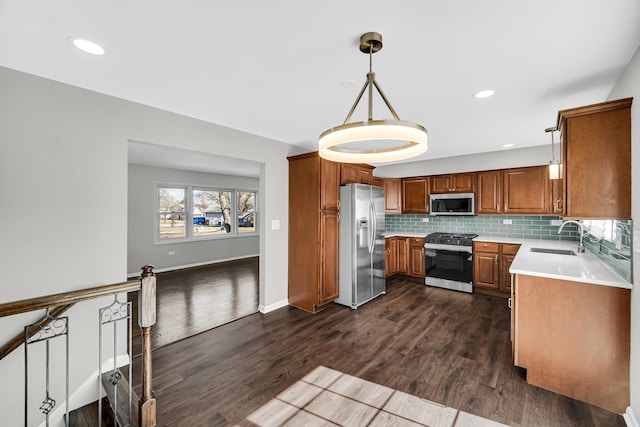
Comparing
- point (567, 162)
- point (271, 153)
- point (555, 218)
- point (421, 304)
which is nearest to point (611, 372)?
point (567, 162)

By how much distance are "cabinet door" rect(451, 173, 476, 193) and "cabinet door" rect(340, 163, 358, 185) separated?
2025 millimetres

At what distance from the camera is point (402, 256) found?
5.38m

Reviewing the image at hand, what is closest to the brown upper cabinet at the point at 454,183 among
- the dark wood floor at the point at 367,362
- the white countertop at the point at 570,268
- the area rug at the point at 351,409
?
the white countertop at the point at 570,268

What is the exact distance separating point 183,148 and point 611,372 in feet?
13.5

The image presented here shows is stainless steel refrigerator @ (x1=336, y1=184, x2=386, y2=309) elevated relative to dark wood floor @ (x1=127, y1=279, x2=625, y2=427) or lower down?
elevated

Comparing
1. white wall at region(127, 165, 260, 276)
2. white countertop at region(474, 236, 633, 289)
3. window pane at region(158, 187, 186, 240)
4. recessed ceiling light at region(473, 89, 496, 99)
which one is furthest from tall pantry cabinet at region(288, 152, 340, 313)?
window pane at region(158, 187, 186, 240)

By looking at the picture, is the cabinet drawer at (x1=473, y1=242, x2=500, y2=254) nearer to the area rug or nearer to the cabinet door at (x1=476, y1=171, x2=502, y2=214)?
the cabinet door at (x1=476, y1=171, x2=502, y2=214)

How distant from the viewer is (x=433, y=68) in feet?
6.41

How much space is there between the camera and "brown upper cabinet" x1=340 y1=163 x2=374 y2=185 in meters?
4.09

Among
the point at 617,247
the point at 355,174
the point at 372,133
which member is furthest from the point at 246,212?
the point at 617,247

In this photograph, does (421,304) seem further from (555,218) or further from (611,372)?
(555,218)

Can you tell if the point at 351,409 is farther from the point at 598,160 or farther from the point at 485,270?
the point at 485,270

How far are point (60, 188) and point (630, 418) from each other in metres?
4.35

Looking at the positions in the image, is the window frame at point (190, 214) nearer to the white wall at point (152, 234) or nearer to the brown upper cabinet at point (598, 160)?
the white wall at point (152, 234)
